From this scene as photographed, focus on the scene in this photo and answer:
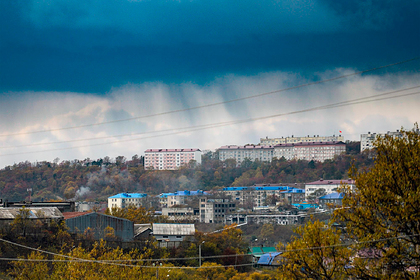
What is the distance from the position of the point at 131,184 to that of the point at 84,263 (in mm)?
102419

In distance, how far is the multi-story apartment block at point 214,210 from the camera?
283 ft

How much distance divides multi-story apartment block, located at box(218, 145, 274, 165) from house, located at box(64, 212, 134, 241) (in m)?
113

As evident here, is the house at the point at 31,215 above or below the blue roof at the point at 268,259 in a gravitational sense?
above

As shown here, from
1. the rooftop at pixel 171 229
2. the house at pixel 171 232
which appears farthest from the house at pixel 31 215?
the rooftop at pixel 171 229

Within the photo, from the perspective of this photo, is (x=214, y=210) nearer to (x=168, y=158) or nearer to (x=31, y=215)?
(x=31, y=215)

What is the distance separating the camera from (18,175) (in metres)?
→ 122

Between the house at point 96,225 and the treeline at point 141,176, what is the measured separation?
76.9m

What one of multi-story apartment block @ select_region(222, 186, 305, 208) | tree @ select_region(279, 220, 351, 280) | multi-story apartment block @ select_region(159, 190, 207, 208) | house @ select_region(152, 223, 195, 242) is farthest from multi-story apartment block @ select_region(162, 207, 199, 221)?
tree @ select_region(279, 220, 351, 280)

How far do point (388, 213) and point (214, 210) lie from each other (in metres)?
76.3

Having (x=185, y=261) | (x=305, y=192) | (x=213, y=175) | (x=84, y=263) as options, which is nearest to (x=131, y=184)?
(x=213, y=175)

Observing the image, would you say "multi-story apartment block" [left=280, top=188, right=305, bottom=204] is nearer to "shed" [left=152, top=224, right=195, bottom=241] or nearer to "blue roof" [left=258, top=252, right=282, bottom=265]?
"shed" [left=152, top=224, right=195, bottom=241]

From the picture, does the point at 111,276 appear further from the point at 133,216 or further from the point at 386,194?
the point at 133,216

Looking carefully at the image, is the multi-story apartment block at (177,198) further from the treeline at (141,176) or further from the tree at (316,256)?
the tree at (316,256)

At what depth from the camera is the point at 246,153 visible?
15225 cm
